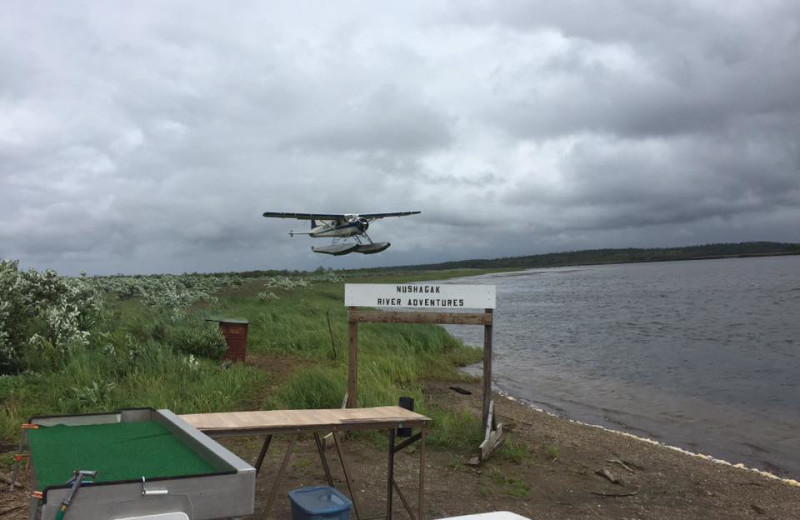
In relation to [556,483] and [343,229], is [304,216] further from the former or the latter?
[556,483]

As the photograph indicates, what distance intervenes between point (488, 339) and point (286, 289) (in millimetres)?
26793

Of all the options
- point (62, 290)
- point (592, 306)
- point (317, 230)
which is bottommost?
point (592, 306)

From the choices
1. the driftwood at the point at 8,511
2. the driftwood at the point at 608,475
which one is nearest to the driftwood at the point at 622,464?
the driftwood at the point at 608,475

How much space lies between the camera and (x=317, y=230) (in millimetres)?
5156

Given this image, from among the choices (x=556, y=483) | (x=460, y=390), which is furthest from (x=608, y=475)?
(x=460, y=390)

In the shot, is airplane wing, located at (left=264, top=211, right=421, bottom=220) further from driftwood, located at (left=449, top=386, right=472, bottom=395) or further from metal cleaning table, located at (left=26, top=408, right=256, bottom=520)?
driftwood, located at (left=449, top=386, right=472, bottom=395)

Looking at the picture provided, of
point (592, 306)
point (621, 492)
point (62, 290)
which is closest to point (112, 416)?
point (621, 492)

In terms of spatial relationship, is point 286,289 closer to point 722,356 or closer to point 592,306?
point 722,356

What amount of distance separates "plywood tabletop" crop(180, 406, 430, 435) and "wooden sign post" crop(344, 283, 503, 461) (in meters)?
2.58

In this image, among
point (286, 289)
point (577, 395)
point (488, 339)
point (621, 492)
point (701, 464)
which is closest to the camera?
point (621, 492)

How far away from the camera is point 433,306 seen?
27.1 ft

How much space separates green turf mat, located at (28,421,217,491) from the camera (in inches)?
100

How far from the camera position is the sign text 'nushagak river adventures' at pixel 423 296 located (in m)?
8.27

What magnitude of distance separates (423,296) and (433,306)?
0.76 ft
